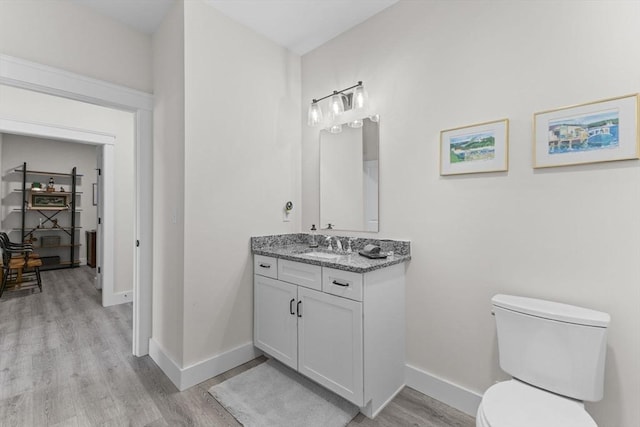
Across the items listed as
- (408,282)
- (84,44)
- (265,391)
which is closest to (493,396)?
(408,282)

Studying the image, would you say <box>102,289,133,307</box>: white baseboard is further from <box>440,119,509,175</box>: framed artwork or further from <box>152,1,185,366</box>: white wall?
<box>440,119,509,175</box>: framed artwork

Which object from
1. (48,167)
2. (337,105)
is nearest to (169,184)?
(337,105)

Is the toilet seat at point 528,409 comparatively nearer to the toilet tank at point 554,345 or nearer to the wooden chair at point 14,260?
the toilet tank at point 554,345

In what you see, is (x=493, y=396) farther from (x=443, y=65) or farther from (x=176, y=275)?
(x=176, y=275)

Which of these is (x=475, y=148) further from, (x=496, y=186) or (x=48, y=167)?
(x=48, y=167)

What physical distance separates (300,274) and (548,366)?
138 centimetres

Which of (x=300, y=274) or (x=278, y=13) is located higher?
(x=278, y=13)

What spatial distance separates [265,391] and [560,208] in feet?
6.73

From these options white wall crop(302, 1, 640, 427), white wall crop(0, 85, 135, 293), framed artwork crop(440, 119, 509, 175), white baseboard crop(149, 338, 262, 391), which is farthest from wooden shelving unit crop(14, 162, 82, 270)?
framed artwork crop(440, 119, 509, 175)

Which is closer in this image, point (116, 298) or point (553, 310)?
point (553, 310)

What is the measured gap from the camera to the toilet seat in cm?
110

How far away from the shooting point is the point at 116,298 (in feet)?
12.3

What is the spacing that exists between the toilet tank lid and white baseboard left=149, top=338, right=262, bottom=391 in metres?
1.84

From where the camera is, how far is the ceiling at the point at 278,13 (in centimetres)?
214
